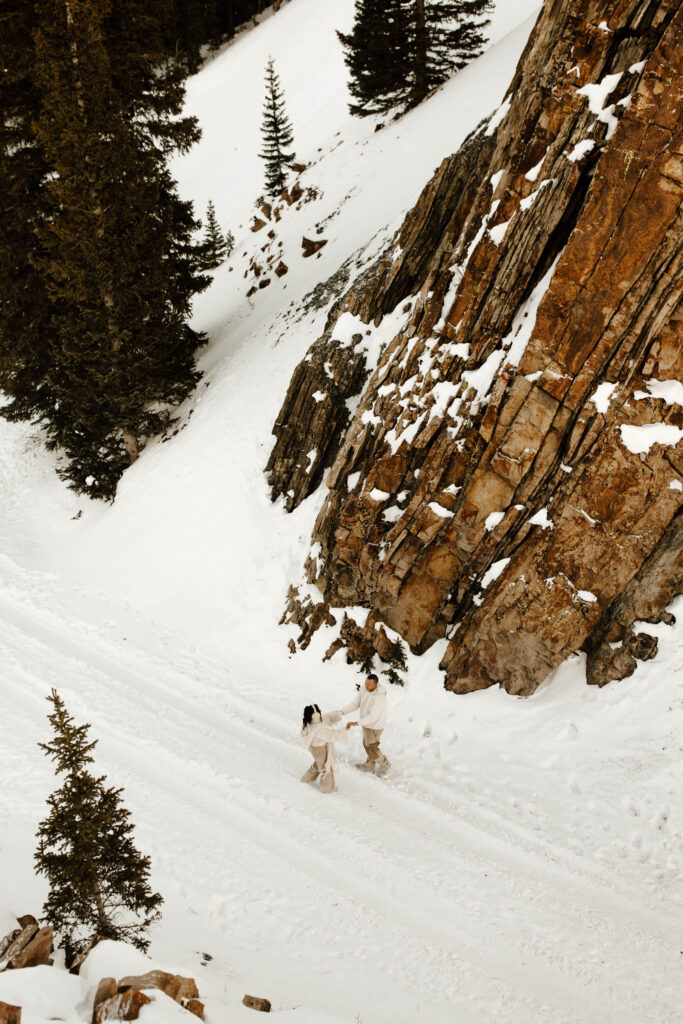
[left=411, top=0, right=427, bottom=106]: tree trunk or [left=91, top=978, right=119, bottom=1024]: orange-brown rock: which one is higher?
[left=411, top=0, right=427, bottom=106]: tree trunk

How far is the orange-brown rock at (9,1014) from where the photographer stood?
11.8ft

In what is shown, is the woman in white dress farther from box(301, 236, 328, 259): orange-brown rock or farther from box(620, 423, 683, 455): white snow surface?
box(301, 236, 328, 259): orange-brown rock

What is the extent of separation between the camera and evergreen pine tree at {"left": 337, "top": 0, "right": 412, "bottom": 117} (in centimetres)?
2559

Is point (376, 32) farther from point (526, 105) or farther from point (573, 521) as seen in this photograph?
point (573, 521)

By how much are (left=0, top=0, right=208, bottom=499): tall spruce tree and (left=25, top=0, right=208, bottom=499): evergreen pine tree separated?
37 millimetres

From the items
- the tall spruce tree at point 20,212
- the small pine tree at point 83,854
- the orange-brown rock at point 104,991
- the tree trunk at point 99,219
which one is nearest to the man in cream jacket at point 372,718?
the small pine tree at point 83,854

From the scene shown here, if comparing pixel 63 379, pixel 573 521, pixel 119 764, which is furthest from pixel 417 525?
pixel 63 379

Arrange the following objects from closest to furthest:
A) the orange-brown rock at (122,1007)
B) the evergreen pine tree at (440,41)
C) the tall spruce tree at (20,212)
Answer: the orange-brown rock at (122,1007) < the tall spruce tree at (20,212) < the evergreen pine tree at (440,41)

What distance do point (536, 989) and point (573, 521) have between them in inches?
245

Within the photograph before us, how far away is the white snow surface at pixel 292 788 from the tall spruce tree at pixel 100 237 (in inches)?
73.7

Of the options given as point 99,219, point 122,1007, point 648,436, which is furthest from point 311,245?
point 122,1007

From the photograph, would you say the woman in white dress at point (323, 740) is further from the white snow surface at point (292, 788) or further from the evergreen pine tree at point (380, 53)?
the evergreen pine tree at point (380, 53)

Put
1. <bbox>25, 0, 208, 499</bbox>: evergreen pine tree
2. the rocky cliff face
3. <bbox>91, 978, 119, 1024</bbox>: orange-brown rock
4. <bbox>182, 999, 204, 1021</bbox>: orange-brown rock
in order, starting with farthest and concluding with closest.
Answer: <bbox>25, 0, 208, 499</bbox>: evergreen pine tree
the rocky cliff face
<bbox>182, 999, 204, 1021</bbox>: orange-brown rock
<bbox>91, 978, 119, 1024</bbox>: orange-brown rock

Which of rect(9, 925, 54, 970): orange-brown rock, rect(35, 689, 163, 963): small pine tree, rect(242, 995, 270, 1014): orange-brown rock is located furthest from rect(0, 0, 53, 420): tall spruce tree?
rect(242, 995, 270, 1014): orange-brown rock
